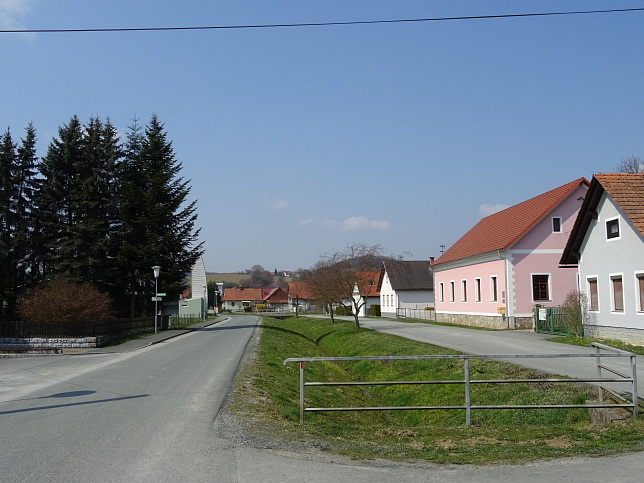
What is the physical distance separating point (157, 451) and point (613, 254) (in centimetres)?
2094

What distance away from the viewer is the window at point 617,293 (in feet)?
75.1

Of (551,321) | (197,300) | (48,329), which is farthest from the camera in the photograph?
(197,300)

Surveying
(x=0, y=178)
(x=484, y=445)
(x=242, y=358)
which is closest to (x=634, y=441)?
(x=484, y=445)

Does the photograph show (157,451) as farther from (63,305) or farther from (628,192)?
(63,305)

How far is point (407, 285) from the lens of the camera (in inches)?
2601

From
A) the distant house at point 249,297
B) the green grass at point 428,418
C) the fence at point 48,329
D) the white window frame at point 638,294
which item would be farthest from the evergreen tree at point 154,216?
the distant house at point 249,297

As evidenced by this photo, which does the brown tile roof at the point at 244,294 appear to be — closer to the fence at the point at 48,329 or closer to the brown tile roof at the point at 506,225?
the brown tile roof at the point at 506,225

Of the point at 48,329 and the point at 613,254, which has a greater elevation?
the point at 613,254

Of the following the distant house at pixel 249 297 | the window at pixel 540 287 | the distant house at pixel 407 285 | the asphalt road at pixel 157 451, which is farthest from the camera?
the distant house at pixel 249 297

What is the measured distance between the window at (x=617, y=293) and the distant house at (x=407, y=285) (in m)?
40.0

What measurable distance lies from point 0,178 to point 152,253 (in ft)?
33.6

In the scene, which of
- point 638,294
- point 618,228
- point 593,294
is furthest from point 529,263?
point 638,294

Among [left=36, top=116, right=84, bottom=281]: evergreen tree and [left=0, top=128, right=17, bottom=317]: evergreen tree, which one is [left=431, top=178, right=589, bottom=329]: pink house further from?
[left=0, top=128, right=17, bottom=317]: evergreen tree

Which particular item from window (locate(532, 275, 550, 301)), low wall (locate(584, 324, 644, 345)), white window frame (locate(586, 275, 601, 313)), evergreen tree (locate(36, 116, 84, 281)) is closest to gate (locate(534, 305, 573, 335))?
white window frame (locate(586, 275, 601, 313))
